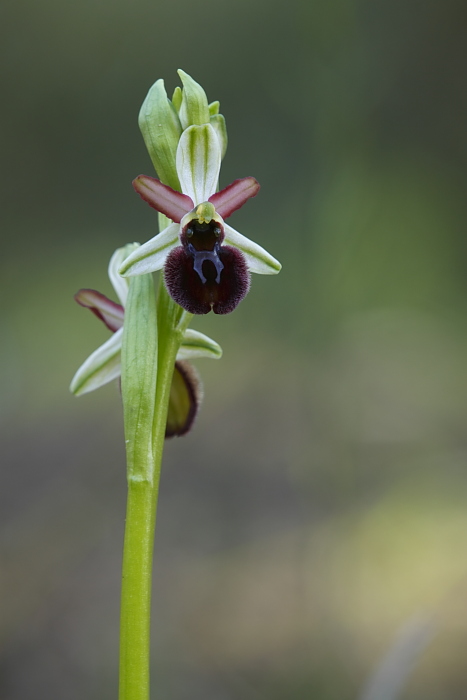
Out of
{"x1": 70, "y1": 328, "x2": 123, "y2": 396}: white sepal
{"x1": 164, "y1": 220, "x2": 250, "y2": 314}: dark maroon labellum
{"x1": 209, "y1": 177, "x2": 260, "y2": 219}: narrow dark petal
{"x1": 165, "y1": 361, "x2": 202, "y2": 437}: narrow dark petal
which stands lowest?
{"x1": 165, "y1": 361, "x2": 202, "y2": 437}: narrow dark petal

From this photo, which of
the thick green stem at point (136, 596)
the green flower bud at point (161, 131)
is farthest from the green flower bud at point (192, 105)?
the thick green stem at point (136, 596)

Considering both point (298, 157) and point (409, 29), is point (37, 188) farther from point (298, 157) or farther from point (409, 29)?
point (409, 29)

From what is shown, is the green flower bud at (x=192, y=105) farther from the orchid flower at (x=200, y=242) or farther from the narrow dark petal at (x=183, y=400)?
the narrow dark petal at (x=183, y=400)

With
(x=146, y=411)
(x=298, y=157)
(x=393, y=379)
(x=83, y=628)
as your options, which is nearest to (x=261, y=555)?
(x=83, y=628)

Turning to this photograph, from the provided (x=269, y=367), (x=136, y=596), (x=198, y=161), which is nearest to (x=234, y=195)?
(x=198, y=161)

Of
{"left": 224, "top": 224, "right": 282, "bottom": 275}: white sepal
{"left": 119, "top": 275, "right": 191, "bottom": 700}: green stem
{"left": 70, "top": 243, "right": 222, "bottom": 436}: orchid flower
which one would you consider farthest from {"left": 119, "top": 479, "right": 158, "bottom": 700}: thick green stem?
{"left": 224, "top": 224, "right": 282, "bottom": 275}: white sepal

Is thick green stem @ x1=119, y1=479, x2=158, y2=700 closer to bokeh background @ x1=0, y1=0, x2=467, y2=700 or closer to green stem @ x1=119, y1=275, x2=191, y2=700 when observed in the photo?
green stem @ x1=119, y1=275, x2=191, y2=700

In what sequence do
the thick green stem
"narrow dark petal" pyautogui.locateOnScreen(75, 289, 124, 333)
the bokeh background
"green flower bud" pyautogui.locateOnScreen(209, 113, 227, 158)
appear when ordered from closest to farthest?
the thick green stem, "green flower bud" pyautogui.locateOnScreen(209, 113, 227, 158), "narrow dark petal" pyautogui.locateOnScreen(75, 289, 124, 333), the bokeh background
